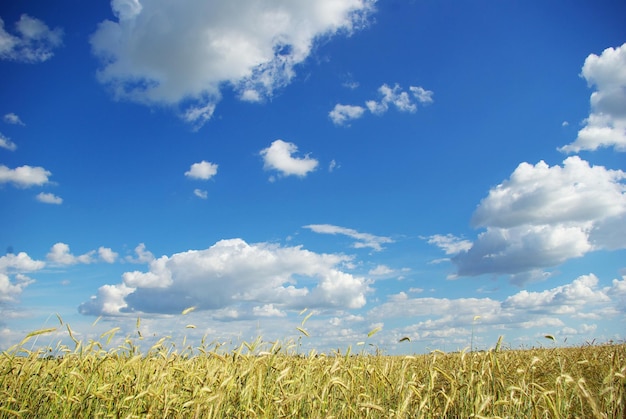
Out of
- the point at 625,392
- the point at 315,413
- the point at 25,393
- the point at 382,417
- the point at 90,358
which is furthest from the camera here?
the point at 90,358

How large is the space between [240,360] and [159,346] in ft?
5.90

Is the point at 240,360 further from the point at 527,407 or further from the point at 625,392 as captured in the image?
the point at 625,392

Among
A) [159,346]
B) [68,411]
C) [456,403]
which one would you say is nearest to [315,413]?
[456,403]

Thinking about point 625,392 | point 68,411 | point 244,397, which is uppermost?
point 625,392

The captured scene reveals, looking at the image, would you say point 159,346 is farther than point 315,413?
Yes

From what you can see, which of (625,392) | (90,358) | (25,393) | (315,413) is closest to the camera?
(625,392)

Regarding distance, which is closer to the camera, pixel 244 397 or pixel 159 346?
pixel 244 397

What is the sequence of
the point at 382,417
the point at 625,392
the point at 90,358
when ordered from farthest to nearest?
the point at 90,358 → the point at 382,417 → the point at 625,392

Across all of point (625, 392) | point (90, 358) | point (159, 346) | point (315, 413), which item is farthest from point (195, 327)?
point (625, 392)

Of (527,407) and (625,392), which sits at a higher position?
(625,392)

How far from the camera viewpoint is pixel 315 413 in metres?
5.94

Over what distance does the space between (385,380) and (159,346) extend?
4876mm

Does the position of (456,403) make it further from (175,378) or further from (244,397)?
(175,378)

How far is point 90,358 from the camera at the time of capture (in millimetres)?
8531
